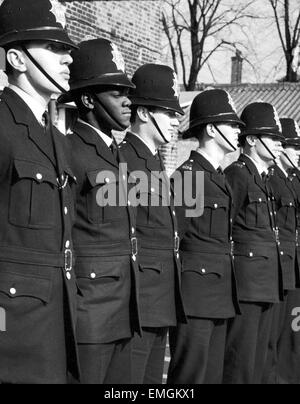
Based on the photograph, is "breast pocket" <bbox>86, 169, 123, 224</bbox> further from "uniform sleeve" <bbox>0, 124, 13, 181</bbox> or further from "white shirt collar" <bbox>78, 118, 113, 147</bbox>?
"uniform sleeve" <bbox>0, 124, 13, 181</bbox>

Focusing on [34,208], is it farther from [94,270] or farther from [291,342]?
[291,342]

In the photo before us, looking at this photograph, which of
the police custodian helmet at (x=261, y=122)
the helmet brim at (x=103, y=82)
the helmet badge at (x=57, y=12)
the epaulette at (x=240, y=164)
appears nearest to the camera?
the helmet badge at (x=57, y=12)

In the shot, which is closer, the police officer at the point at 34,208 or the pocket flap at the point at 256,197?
the police officer at the point at 34,208

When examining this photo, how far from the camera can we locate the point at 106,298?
11.6ft

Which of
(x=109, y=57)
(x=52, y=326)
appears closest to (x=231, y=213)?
(x=109, y=57)

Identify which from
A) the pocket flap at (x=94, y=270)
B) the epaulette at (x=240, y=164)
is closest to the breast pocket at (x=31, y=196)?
the pocket flap at (x=94, y=270)

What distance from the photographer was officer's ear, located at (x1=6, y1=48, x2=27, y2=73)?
3107mm

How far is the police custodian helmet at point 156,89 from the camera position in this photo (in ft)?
14.5

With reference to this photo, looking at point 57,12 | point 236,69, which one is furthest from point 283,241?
point 236,69

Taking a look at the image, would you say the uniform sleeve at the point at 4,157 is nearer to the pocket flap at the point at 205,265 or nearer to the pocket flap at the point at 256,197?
the pocket flap at the point at 205,265

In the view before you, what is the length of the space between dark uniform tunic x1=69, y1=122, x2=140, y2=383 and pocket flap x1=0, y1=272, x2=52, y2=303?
0.52m

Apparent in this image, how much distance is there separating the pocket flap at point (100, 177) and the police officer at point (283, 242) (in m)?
2.51
